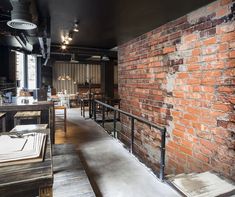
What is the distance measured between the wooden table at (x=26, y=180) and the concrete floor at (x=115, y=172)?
1.05 meters

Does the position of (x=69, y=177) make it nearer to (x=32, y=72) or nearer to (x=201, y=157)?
(x=201, y=157)

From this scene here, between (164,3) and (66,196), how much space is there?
2266 millimetres

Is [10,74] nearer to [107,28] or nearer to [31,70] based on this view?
[31,70]

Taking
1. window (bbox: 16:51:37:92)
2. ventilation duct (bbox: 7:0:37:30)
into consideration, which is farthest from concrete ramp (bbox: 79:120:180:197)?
window (bbox: 16:51:37:92)

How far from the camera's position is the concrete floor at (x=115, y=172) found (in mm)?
1993

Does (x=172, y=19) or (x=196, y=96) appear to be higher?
(x=172, y=19)

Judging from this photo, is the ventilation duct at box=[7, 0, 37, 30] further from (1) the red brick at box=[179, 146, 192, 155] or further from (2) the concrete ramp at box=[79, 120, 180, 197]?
(1) the red brick at box=[179, 146, 192, 155]

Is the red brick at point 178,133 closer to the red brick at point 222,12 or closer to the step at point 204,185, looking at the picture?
the step at point 204,185

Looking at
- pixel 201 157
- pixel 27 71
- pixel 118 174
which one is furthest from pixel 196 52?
pixel 27 71

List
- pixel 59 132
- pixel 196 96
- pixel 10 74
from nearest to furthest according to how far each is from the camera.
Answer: pixel 196 96, pixel 59 132, pixel 10 74

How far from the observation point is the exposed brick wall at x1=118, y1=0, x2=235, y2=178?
2.12 meters

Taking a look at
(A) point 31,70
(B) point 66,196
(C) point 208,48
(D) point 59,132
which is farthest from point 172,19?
(A) point 31,70

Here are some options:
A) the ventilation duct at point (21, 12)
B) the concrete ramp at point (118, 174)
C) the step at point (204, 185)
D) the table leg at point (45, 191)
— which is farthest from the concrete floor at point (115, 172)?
the ventilation duct at point (21, 12)

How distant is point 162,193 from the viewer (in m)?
1.95
